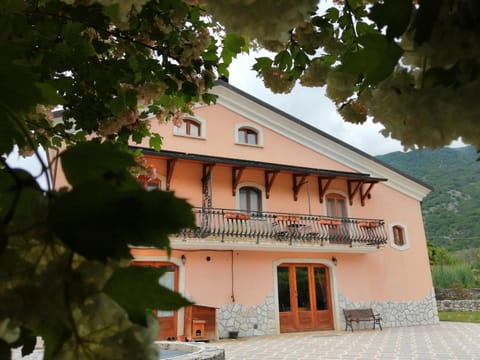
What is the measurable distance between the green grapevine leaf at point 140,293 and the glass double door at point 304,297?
→ 11.2 metres

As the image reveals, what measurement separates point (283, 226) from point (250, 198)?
52.4 inches

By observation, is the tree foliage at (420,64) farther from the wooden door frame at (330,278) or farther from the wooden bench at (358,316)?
the wooden bench at (358,316)

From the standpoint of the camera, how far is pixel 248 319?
10.5 meters

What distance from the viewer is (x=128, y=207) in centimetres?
35

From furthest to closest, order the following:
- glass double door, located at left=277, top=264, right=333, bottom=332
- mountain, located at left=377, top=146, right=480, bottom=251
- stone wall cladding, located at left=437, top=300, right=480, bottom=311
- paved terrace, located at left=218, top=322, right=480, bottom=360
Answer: mountain, located at left=377, top=146, right=480, bottom=251
stone wall cladding, located at left=437, top=300, right=480, bottom=311
glass double door, located at left=277, top=264, right=333, bottom=332
paved terrace, located at left=218, top=322, right=480, bottom=360

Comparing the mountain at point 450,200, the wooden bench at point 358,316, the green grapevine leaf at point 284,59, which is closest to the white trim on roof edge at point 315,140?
the wooden bench at point 358,316

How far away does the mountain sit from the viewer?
2653cm

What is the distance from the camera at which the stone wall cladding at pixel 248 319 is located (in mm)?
10282

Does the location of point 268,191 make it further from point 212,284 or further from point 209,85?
point 209,85

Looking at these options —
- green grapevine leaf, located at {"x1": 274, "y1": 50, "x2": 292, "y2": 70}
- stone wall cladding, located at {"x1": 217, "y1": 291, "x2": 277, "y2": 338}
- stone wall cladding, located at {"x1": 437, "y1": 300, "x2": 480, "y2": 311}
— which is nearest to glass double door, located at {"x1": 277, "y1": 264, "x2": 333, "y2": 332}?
stone wall cladding, located at {"x1": 217, "y1": 291, "x2": 277, "y2": 338}

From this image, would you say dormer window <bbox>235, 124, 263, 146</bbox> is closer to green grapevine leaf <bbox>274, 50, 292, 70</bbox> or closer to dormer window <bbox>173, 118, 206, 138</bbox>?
dormer window <bbox>173, 118, 206, 138</bbox>

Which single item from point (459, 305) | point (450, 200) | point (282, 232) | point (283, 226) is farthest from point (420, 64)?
point (450, 200)

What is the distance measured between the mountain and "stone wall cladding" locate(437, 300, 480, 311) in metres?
9.89

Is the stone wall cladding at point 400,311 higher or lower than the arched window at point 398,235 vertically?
lower
